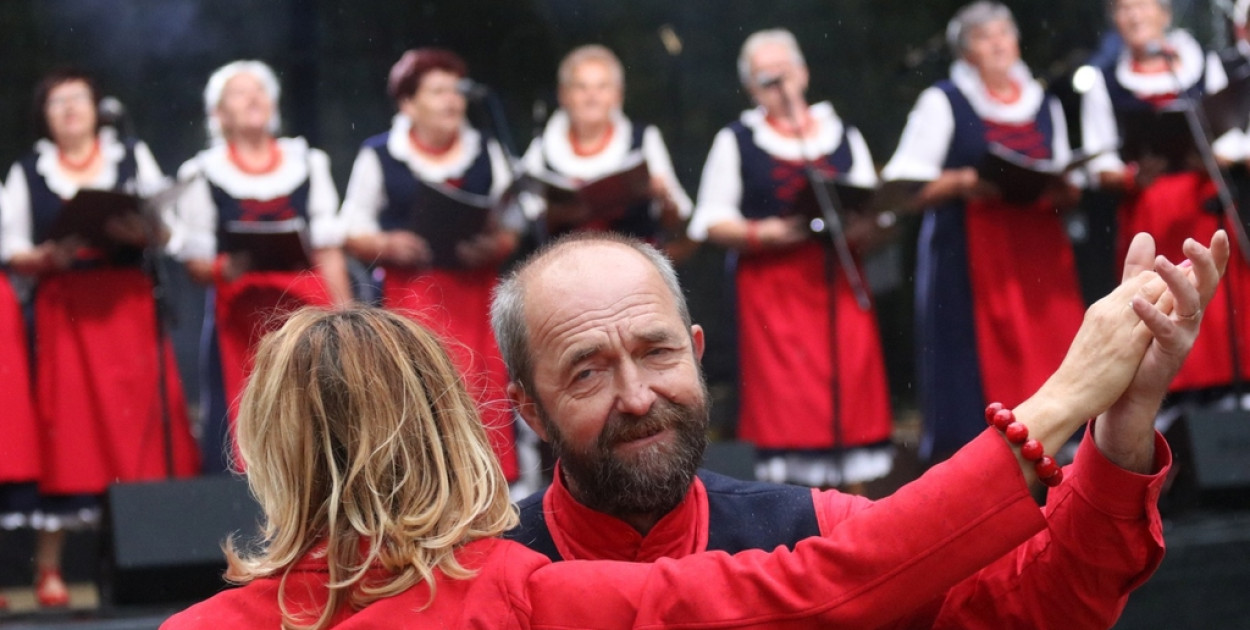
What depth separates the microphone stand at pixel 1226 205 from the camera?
523cm

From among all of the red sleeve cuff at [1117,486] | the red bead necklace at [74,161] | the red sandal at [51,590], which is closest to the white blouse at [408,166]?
the red bead necklace at [74,161]

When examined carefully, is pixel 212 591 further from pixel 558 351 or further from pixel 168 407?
pixel 558 351

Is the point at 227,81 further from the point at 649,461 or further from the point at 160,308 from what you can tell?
the point at 649,461

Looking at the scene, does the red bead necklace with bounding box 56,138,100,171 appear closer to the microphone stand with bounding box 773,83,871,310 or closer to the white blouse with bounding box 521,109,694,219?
the white blouse with bounding box 521,109,694,219

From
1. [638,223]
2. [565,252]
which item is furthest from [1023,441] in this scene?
[638,223]

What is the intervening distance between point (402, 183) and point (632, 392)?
3658 millimetres

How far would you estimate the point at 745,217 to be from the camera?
5543 mm

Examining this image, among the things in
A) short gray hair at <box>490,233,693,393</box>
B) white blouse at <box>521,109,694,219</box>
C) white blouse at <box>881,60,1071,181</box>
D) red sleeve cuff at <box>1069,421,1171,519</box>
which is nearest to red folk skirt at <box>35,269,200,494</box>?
white blouse at <box>521,109,694,219</box>

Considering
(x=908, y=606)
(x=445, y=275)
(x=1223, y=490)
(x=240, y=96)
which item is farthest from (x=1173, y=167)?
(x=908, y=606)

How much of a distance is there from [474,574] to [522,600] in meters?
0.06

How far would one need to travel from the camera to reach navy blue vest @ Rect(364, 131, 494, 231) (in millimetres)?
5422

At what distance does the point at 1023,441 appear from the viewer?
1.57m

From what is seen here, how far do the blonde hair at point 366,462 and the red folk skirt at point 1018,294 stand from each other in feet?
13.5

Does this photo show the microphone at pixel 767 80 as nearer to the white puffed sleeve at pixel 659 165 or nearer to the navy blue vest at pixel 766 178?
the navy blue vest at pixel 766 178
